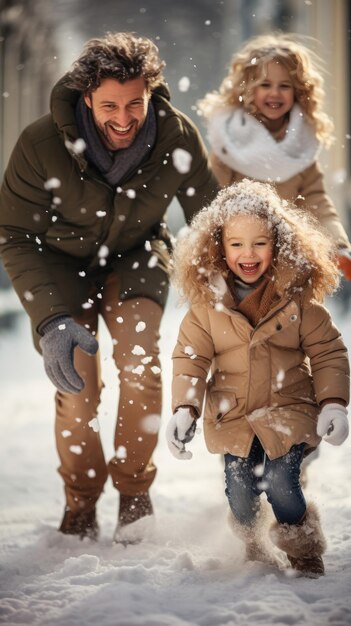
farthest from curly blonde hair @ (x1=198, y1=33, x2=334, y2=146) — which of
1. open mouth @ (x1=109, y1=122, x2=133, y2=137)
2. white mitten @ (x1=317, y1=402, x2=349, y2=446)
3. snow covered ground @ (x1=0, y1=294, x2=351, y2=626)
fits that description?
snow covered ground @ (x1=0, y1=294, x2=351, y2=626)

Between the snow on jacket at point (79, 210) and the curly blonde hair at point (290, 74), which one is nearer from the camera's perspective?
the snow on jacket at point (79, 210)

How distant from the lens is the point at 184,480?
4.61m

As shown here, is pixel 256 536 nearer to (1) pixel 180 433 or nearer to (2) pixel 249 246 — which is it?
(1) pixel 180 433

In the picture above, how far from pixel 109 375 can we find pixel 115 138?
4403mm

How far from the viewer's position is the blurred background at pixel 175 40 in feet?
20.7

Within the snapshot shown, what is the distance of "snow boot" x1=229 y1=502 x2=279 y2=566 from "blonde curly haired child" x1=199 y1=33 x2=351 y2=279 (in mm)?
1256

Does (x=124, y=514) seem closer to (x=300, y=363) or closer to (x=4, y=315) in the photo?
(x=300, y=363)

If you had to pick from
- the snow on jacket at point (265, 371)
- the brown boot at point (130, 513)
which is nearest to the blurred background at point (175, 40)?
the snow on jacket at point (265, 371)

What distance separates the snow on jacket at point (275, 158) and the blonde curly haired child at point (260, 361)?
2.69ft

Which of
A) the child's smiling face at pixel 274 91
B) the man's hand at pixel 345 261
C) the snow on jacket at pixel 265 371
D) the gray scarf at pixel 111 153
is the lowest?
the snow on jacket at pixel 265 371

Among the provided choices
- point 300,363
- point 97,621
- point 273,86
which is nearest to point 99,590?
point 97,621

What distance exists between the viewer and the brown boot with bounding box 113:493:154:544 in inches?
136

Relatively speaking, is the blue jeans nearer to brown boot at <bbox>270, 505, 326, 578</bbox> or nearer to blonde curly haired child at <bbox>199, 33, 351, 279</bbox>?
brown boot at <bbox>270, 505, 326, 578</bbox>

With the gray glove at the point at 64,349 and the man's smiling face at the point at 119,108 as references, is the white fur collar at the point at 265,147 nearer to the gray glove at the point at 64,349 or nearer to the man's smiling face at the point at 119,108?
the man's smiling face at the point at 119,108
